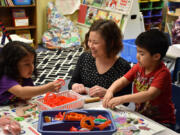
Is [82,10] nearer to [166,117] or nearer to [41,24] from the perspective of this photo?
[41,24]

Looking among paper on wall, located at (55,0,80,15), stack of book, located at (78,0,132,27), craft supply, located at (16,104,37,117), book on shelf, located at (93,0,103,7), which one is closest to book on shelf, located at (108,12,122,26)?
stack of book, located at (78,0,132,27)

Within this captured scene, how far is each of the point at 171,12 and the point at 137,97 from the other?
17.2ft

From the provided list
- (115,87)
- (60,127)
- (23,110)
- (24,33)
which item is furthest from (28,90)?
(24,33)

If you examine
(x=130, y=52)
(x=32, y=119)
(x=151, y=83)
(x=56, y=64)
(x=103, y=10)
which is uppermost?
(x=103, y=10)

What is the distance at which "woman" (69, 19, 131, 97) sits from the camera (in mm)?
1669

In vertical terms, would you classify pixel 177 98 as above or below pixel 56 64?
above

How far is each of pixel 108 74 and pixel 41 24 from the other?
411cm

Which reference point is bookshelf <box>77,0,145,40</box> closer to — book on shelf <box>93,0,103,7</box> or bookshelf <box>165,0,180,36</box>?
book on shelf <box>93,0,103,7</box>

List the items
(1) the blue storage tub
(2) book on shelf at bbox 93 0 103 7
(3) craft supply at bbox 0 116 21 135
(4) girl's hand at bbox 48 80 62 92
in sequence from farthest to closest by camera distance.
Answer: (2) book on shelf at bbox 93 0 103 7 < (1) the blue storage tub < (4) girl's hand at bbox 48 80 62 92 < (3) craft supply at bbox 0 116 21 135

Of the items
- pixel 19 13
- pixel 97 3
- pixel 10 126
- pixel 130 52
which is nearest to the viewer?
pixel 10 126

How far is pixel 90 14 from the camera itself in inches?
209

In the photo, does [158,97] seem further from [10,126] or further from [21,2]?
[21,2]

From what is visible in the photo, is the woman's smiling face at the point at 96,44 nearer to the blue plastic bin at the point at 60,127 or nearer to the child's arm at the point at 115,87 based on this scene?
the child's arm at the point at 115,87

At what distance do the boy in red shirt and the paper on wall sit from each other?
14.1 ft
